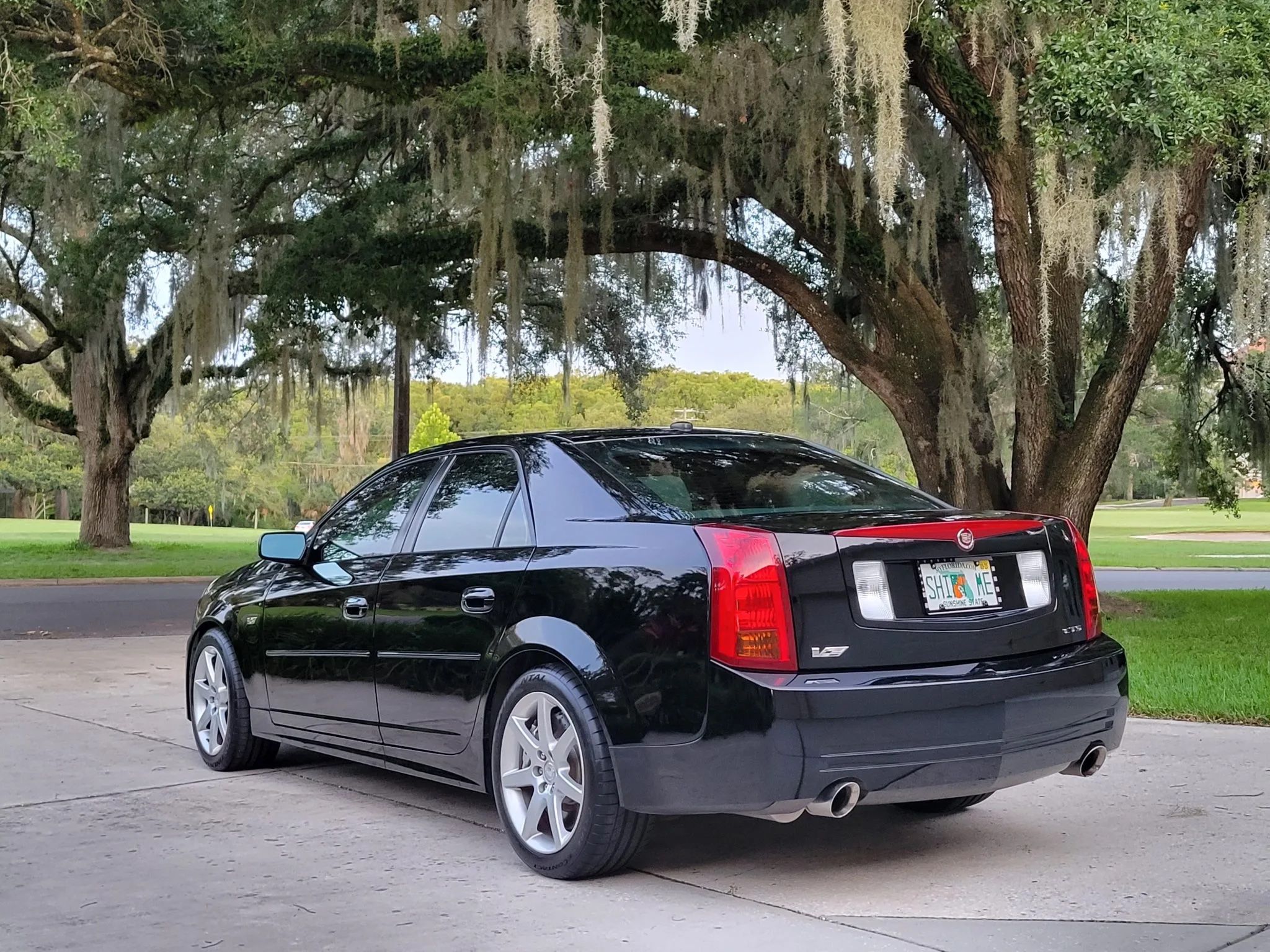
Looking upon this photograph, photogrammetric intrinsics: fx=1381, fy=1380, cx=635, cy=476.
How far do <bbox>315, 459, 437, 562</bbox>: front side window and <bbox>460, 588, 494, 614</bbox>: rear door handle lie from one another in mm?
761

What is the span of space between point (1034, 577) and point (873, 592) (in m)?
0.73

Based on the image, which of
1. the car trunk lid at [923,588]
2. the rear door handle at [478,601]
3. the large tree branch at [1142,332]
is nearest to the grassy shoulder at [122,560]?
the large tree branch at [1142,332]

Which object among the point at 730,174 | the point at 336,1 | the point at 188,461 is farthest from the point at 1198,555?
the point at 188,461

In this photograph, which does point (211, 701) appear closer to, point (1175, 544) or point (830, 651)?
point (830, 651)

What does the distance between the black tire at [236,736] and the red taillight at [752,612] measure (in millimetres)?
3083

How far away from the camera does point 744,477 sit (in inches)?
200

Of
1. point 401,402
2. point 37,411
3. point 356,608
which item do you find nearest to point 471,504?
point 356,608

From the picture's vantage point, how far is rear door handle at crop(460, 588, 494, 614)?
4984 millimetres

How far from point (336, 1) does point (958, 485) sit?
868cm

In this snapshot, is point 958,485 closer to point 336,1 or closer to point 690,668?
point 336,1

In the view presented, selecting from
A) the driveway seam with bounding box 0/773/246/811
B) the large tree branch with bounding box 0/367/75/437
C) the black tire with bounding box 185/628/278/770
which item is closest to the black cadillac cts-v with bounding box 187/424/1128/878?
the black tire with bounding box 185/628/278/770

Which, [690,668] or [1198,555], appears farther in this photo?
[1198,555]

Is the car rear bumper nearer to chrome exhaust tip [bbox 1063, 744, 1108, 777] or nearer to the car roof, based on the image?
chrome exhaust tip [bbox 1063, 744, 1108, 777]

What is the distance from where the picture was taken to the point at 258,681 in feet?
20.9
